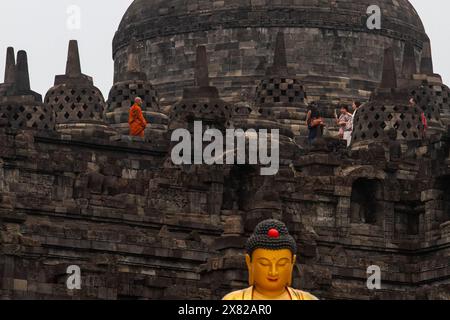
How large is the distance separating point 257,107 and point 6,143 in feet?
56.3

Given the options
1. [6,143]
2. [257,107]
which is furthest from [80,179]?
[257,107]

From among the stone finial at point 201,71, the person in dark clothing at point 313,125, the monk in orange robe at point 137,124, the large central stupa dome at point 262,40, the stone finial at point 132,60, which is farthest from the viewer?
the large central stupa dome at point 262,40

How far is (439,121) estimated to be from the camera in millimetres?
85375

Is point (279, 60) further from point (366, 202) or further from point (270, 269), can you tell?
point (270, 269)

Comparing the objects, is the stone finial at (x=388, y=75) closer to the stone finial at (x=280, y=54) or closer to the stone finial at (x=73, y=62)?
the stone finial at (x=280, y=54)

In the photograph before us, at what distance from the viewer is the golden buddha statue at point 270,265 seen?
3600cm

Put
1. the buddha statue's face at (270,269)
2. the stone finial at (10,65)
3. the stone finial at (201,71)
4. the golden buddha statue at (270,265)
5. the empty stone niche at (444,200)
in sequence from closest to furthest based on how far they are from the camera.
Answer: the golden buddha statue at (270,265) → the buddha statue's face at (270,269) → the empty stone niche at (444,200) → the stone finial at (201,71) → the stone finial at (10,65)

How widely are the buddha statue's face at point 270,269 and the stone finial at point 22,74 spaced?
1743 inches

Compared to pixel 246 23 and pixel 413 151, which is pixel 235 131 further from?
pixel 246 23

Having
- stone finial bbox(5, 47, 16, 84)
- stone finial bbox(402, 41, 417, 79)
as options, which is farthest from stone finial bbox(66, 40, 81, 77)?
stone finial bbox(402, 41, 417, 79)

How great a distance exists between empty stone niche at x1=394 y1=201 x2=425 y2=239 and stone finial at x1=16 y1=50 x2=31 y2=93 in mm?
14195

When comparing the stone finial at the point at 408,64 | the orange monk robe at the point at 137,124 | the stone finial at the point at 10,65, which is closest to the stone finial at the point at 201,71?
the orange monk robe at the point at 137,124

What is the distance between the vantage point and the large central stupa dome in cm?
9088

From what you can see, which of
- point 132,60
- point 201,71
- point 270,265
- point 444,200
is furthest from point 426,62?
point 270,265
